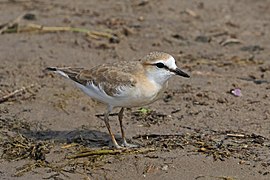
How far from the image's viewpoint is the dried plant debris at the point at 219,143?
23.9 feet

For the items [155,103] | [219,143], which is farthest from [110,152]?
[155,103]

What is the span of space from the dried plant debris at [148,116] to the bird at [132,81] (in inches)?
27.2

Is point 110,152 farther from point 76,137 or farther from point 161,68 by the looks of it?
point 161,68

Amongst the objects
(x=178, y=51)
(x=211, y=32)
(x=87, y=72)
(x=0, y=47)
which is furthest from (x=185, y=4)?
(x=87, y=72)

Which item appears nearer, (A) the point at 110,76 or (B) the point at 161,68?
(B) the point at 161,68

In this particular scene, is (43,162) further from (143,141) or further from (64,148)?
(143,141)

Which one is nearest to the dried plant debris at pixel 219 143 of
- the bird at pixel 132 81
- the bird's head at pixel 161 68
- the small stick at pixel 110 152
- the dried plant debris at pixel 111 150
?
the dried plant debris at pixel 111 150

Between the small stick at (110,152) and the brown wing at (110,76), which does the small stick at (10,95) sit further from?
the small stick at (110,152)

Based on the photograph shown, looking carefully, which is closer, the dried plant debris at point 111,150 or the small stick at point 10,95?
the dried plant debris at point 111,150

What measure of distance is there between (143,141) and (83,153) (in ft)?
2.42

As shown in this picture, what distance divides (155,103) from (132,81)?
164 centimetres

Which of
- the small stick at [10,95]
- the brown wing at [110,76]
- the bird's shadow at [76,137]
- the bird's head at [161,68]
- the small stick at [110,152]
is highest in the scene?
the bird's head at [161,68]

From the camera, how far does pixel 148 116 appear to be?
8.38 meters

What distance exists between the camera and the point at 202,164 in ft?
23.4
